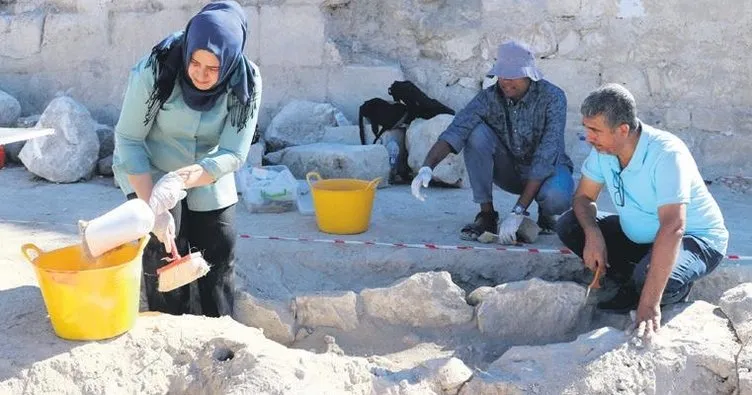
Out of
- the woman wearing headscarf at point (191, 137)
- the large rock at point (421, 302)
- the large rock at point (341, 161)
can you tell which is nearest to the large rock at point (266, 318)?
the woman wearing headscarf at point (191, 137)

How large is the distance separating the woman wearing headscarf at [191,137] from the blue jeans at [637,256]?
158 cm

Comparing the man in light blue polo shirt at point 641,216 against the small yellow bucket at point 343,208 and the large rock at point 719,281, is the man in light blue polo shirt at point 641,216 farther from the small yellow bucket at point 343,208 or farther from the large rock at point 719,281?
the small yellow bucket at point 343,208

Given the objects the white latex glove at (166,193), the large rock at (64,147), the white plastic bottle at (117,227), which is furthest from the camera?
the large rock at (64,147)

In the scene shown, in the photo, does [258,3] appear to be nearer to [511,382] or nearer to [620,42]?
[620,42]

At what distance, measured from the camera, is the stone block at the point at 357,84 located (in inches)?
272

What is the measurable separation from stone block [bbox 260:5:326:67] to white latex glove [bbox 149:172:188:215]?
13.6ft

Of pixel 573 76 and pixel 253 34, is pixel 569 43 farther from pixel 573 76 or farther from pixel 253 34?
pixel 253 34

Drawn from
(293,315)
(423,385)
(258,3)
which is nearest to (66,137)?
(258,3)

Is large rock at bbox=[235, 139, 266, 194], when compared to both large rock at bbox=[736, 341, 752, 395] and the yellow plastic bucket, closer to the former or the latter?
the yellow plastic bucket

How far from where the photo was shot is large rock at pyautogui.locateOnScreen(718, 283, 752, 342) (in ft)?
11.3

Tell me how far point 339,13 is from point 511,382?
4.56 m

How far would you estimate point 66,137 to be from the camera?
6293 millimetres

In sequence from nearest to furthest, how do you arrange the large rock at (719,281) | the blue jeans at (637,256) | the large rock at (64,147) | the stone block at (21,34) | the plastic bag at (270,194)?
the blue jeans at (637,256) → the large rock at (719,281) → the plastic bag at (270,194) → the large rock at (64,147) → the stone block at (21,34)

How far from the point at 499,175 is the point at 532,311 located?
123cm
